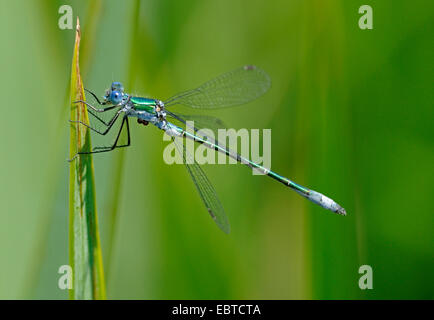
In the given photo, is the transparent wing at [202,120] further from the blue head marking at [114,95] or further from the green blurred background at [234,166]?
the blue head marking at [114,95]

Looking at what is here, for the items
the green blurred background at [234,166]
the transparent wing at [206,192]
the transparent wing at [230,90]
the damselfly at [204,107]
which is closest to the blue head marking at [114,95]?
the damselfly at [204,107]

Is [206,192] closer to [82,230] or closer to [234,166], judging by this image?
[234,166]

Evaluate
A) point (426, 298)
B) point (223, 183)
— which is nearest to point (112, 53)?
point (223, 183)

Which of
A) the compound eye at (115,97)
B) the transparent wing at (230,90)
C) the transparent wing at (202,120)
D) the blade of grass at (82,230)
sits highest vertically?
the transparent wing at (230,90)

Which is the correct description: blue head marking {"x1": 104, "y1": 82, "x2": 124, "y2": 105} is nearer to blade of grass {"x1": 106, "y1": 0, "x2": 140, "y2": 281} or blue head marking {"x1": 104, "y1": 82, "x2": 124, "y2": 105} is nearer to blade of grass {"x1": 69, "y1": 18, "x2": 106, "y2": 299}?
blade of grass {"x1": 106, "y1": 0, "x2": 140, "y2": 281}

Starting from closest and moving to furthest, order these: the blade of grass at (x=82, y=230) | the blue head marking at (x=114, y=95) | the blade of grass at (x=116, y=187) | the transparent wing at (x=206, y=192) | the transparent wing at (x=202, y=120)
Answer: the blade of grass at (x=82, y=230)
the blade of grass at (x=116, y=187)
the transparent wing at (x=206, y=192)
the blue head marking at (x=114, y=95)
the transparent wing at (x=202, y=120)

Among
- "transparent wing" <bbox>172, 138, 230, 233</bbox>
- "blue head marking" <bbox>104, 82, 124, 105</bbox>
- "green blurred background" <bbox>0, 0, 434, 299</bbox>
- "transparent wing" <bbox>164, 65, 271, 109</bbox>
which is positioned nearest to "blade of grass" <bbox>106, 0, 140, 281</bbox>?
"green blurred background" <bbox>0, 0, 434, 299</bbox>

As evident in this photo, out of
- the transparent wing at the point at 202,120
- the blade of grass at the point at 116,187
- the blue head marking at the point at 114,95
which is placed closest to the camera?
the blade of grass at the point at 116,187

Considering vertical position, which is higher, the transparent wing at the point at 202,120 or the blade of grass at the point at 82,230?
the transparent wing at the point at 202,120
